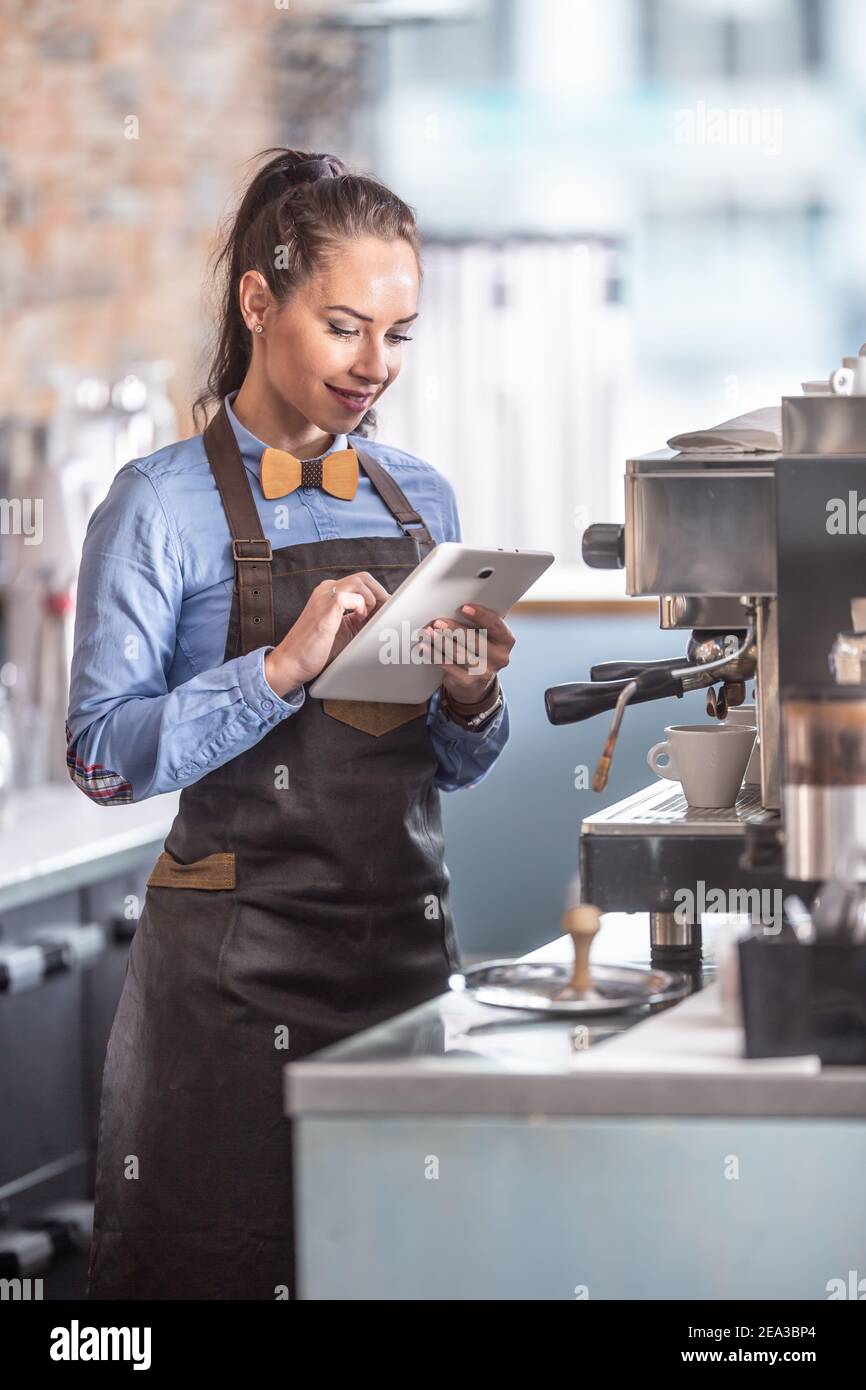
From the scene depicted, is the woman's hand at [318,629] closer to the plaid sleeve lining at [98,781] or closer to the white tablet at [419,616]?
the white tablet at [419,616]

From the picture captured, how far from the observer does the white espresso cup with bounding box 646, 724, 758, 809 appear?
1654mm

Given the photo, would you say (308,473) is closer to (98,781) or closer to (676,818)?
(98,781)

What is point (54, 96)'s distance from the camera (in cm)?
380

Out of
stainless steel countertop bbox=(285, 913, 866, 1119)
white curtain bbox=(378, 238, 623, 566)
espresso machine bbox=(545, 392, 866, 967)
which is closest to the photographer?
stainless steel countertop bbox=(285, 913, 866, 1119)

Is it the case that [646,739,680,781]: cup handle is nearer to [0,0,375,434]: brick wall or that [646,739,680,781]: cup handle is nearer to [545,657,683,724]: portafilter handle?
[545,657,683,724]: portafilter handle

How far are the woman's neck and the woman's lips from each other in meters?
0.09

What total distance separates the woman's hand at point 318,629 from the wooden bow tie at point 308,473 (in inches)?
8.0

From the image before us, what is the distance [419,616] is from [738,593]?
1.09 feet

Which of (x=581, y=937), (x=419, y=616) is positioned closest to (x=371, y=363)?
(x=419, y=616)

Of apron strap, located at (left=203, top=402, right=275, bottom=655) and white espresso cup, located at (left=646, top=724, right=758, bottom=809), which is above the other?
apron strap, located at (left=203, top=402, right=275, bottom=655)

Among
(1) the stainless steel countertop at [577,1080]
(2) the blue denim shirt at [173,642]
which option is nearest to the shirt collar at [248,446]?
(2) the blue denim shirt at [173,642]

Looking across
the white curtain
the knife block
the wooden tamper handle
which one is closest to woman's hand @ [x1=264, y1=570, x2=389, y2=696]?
the wooden tamper handle

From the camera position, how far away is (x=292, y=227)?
1.94m

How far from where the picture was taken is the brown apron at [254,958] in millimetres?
1802
